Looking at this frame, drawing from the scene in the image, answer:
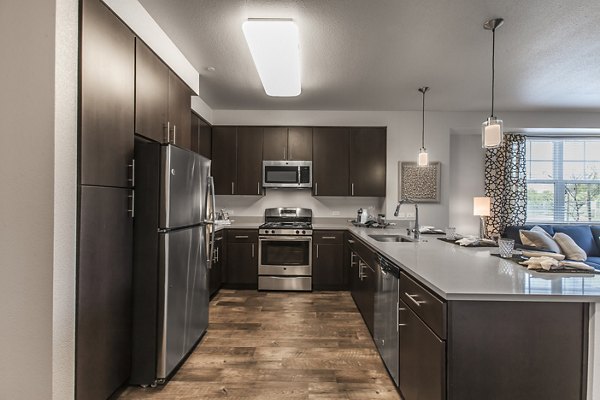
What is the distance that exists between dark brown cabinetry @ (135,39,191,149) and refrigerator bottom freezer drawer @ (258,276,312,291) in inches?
89.9

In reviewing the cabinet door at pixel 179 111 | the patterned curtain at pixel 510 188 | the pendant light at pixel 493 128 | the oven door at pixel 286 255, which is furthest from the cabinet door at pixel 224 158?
the patterned curtain at pixel 510 188

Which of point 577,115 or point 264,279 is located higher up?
point 577,115

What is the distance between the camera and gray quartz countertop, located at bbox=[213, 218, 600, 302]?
4.35 feet

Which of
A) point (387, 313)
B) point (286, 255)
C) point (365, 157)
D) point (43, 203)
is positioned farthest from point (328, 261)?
point (43, 203)

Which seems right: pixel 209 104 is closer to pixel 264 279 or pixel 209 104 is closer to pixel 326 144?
pixel 326 144

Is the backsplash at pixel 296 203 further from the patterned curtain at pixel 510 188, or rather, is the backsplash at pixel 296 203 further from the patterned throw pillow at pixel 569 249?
the patterned throw pillow at pixel 569 249

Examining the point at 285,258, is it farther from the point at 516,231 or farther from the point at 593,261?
the point at 593,261

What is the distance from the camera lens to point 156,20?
98.7 inches

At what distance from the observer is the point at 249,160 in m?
4.94

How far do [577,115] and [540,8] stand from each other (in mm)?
3738

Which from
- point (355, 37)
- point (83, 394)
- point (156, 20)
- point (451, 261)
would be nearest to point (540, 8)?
point (355, 37)

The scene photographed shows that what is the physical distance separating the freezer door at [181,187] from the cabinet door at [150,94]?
0.96 feet

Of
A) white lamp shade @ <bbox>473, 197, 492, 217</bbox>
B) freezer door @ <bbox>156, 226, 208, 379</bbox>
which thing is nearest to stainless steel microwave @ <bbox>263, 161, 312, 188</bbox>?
freezer door @ <bbox>156, 226, 208, 379</bbox>

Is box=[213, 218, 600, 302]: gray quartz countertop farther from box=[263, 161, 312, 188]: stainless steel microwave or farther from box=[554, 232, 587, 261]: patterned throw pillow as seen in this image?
box=[554, 232, 587, 261]: patterned throw pillow
